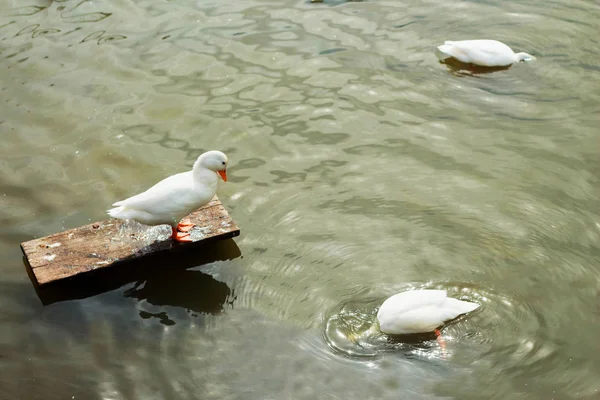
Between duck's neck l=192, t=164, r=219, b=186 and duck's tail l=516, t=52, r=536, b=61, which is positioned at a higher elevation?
duck's tail l=516, t=52, r=536, b=61

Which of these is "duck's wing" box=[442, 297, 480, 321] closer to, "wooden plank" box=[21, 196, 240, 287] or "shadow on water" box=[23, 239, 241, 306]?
"shadow on water" box=[23, 239, 241, 306]

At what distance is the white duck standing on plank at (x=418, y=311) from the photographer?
4332 mm

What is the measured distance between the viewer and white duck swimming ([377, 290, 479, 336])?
14.2 feet

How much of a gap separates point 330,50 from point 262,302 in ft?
13.2

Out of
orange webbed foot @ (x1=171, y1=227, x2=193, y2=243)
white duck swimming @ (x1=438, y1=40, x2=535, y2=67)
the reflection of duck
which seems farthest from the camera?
white duck swimming @ (x1=438, y1=40, x2=535, y2=67)

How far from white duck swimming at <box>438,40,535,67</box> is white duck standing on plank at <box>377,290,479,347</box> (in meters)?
3.79

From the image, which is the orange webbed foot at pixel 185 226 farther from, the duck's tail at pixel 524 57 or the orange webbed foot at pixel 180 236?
the duck's tail at pixel 524 57

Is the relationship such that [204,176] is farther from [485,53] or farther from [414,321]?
[485,53]

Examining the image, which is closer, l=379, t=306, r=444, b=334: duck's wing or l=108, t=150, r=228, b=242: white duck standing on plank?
l=379, t=306, r=444, b=334: duck's wing

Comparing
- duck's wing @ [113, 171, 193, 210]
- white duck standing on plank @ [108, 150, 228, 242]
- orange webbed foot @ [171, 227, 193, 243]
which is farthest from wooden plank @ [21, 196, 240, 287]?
duck's wing @ [113, 171, 193, 210]

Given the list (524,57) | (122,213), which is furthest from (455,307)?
(524,57)

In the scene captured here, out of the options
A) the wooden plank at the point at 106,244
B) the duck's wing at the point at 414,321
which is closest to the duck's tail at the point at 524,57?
the wooden plank at the point at 106,244

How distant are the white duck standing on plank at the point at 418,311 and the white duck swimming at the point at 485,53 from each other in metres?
3.79

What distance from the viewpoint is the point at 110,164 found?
6445 mm
